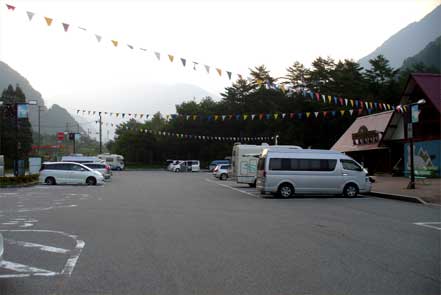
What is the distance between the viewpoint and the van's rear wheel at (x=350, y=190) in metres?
21.8

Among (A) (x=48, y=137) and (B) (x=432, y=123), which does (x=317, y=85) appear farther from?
(A) (x=48, y=137)

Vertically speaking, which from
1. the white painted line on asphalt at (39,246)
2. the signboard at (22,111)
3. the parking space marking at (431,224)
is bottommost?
the parking space marking at (431,224)

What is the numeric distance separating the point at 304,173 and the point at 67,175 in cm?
1882

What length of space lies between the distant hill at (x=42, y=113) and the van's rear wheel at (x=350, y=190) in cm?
15200

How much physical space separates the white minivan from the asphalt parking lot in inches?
221

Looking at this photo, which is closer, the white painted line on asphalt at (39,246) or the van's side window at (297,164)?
the white painted line on asphalt at (39,246)

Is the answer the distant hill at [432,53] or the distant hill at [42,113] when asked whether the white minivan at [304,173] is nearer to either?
the distant hill at [432,53]

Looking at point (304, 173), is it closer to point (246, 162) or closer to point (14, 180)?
→ point (246, 162)

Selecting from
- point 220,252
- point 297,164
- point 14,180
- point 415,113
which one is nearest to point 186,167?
point 14,180

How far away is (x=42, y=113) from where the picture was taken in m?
173

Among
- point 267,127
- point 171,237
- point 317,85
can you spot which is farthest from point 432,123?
point 267,127

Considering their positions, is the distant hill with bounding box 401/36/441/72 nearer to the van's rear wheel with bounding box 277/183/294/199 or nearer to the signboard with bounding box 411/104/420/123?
the signboard with bounding box 411/104/420/123

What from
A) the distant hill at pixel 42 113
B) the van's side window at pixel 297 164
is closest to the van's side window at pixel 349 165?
the van's side window at pixel 297 164

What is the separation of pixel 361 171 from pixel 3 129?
67212mm
